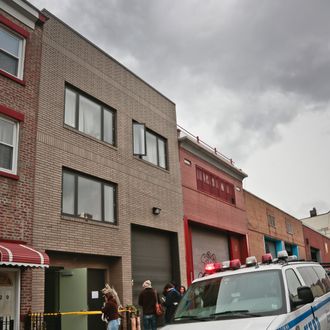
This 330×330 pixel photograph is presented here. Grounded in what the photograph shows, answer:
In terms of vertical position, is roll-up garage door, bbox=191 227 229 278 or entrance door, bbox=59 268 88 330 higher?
roll-up garage door, bbox=191 227 229 278

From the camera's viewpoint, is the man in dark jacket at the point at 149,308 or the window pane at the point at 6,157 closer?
the window pane at the point at 6,157

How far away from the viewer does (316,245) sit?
48.9 m

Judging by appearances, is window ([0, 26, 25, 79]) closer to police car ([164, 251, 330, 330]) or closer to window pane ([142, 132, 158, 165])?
window pane ([142, 132, 158, 165])

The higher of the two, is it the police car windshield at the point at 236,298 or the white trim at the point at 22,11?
the white trim at the point at 22,11

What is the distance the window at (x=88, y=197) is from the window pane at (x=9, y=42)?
3.93 meters

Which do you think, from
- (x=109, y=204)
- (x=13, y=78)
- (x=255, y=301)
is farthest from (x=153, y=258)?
(x=255, y=301)

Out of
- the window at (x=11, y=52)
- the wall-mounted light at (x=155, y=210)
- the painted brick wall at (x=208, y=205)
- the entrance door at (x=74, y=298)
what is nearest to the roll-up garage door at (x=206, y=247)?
the painted brick wall at (x=208, y=205)

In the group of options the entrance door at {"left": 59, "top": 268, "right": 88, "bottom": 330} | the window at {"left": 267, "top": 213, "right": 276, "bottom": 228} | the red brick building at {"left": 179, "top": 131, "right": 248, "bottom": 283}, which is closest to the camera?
the entrance door at {"left": 59, "top": 268, "right": 88, "bottom": 330}

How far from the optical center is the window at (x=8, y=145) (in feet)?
39.3

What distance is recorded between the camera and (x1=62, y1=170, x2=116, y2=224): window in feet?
46.2

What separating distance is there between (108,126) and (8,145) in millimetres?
5252

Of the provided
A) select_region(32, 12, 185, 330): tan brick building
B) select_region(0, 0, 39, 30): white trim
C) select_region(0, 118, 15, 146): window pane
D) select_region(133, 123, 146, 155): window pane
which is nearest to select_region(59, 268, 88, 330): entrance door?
select_region(32, 12, 185, 330): tan brick building

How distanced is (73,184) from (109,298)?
442 cm

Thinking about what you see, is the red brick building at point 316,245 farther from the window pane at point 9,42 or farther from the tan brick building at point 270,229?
the window pane at point 9,42
